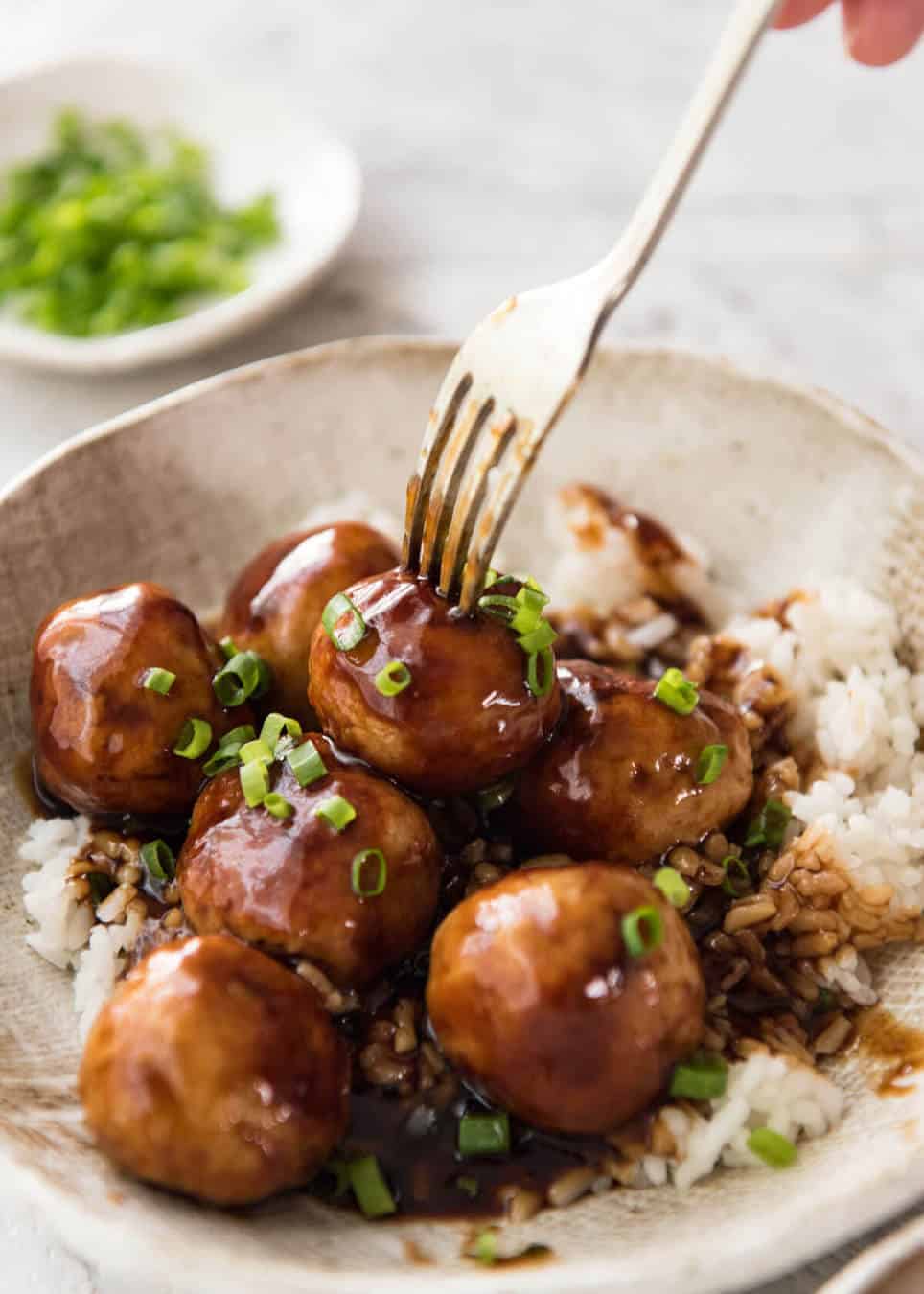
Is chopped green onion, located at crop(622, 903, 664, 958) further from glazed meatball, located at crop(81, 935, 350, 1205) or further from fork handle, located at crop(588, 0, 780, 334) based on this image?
fork handle, located at crop(588, 0, 780, 334)

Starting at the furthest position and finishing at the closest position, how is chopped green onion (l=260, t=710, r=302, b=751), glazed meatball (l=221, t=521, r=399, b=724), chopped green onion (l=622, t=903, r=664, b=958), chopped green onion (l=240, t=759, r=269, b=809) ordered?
glazed meatball (l=221, t=521, r=399, b=724) < chopped green onion (l=260, t=710, r=302, b=751) < chopped green onion (l=240, t=759, r=269, b=809) < chopped green onion (l=622, t=903, r=664, b=958)

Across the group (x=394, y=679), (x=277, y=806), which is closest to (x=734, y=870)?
(x=394, y=679)

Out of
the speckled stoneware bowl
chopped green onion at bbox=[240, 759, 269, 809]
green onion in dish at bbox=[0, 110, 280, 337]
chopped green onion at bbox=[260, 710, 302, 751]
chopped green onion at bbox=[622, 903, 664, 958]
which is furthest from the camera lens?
green onion in dish at bbox=[0, 110, 280, 337]

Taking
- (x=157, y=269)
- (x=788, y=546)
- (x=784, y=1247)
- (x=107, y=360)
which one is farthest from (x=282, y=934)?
(x=157, y=269)

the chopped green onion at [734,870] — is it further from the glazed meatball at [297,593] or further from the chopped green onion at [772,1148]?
the glazed meatball at [297,593]

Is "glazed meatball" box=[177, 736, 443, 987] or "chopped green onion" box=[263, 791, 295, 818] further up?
"chopped green onion" box=[263, 791, 295, 818]

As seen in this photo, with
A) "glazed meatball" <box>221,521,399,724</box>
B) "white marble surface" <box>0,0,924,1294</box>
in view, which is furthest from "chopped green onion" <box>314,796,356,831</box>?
"white marble surface" <box>0,0,924,1294</box>

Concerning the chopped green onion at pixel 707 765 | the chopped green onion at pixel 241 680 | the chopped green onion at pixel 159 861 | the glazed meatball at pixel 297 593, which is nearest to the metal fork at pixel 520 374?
the glazed meatball at pixel 297 593
